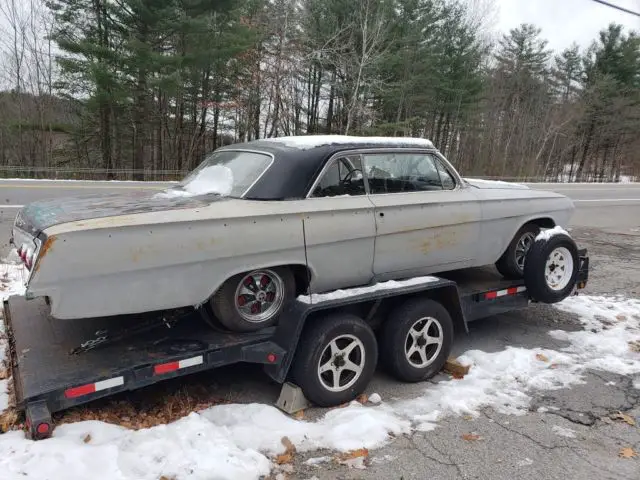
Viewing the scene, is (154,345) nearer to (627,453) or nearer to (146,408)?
(146,408)

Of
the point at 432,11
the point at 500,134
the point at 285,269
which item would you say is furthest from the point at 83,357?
the point at 500,134

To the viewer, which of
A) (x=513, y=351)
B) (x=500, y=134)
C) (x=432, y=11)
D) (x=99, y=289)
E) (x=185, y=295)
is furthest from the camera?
(x=500, y=134)

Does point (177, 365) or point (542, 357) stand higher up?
point (177, 365)

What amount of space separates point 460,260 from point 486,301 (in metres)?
0.49

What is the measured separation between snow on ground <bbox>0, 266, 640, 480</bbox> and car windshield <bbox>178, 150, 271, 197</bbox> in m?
1.72

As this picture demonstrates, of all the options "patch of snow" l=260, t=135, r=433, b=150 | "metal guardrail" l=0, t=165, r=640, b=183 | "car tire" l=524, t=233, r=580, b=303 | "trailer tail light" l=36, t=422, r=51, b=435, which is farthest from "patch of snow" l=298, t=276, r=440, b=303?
"metal guardrail" l=0, t=165, r=640, b=183

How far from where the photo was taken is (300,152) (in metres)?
4.24

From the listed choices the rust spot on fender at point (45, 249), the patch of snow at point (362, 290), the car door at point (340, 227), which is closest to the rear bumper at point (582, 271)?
the patch of snow at point (362, 290)

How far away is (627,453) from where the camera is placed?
11.3 ft

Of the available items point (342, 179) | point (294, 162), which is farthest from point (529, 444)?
point (294, 162)

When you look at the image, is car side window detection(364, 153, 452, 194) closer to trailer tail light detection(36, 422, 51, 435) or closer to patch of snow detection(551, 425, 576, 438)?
patch of snow detection(551, 425, 576, 438)

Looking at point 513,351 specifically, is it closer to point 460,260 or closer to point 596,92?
point 460,260

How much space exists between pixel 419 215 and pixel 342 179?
809 millimetres

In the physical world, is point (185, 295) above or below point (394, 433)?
above
